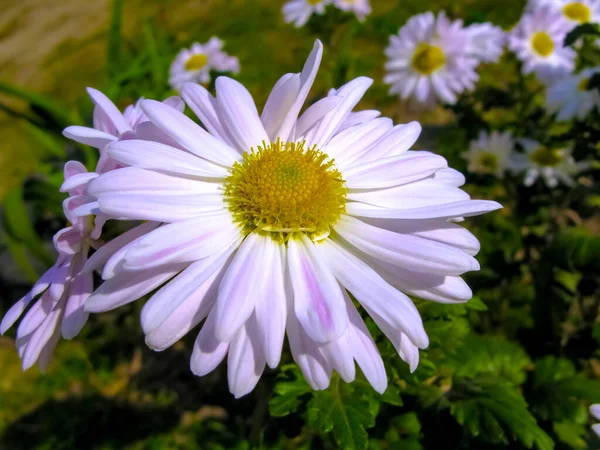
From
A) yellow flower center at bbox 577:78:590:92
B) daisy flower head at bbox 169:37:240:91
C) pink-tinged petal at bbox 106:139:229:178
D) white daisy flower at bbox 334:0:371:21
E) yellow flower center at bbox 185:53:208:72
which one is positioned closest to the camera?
pink-tinged petal at bbox 106:139:229:178

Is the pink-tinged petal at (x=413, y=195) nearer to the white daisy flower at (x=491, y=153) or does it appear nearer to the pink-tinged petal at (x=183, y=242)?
the pink-tinged petal at (x=183, y=242)

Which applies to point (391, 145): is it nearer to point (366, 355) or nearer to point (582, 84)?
point (366, 355)

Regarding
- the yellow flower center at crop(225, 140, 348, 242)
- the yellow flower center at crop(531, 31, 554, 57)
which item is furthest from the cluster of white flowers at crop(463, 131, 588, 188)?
the yellow flower center at crop(225, 140, 348, 242)

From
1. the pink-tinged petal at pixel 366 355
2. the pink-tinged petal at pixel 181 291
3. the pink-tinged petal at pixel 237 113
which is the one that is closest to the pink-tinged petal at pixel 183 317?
the pink-tinged petal at pixel 181 291

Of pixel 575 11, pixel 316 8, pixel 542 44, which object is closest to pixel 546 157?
pixel 542 44

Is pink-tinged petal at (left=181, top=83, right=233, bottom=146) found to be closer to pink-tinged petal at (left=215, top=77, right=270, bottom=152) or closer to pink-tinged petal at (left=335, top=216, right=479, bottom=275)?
pink-tinged petal at (left=215, top=77, right=270, bottom=152)
